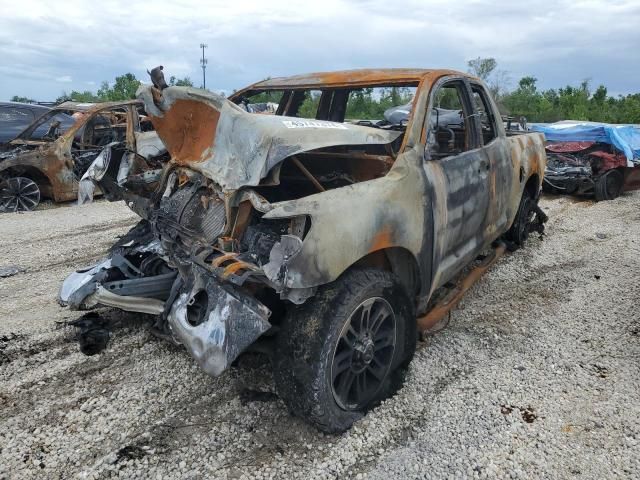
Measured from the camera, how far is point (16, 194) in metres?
7.81

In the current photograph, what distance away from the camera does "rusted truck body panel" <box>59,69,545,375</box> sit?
2.33 meters

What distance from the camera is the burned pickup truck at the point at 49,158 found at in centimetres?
780

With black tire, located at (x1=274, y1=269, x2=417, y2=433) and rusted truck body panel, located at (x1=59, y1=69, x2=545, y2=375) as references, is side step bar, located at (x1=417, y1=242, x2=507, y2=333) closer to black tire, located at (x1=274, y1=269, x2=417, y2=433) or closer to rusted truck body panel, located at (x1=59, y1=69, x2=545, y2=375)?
rusted truck body panel, located at (x1=59, y1=69, x2=545, y2=375)

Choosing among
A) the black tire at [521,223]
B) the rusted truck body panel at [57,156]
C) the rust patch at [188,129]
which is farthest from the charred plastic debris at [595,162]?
the rust patch at [188,129]

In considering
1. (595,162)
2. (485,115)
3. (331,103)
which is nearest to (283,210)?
(331,103)

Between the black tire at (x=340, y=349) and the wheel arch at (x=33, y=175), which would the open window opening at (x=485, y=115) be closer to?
the black tire at (x=340, y=349)

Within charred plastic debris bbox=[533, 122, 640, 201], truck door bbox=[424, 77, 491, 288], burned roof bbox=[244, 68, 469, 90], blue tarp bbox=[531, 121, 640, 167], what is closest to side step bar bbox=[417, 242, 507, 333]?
truck door bbox=[424, 77, 491, 288]

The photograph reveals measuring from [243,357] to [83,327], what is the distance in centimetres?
120

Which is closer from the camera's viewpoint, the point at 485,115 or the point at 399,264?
the point at 399,264

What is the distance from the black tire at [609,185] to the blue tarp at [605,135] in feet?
1.09

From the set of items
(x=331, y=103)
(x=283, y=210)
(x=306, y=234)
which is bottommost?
(x=306, y=234)

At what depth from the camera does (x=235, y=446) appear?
2568mm

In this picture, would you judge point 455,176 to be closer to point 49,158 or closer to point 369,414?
point 369,414

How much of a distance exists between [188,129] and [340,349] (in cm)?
160
